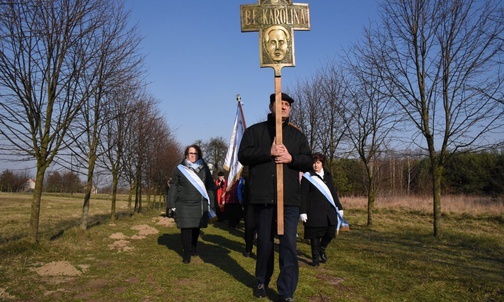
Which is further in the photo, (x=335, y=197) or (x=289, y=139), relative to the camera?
(x=335, y=197)

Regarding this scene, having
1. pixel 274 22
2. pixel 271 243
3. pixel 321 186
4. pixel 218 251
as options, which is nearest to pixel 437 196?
pixel 321 186

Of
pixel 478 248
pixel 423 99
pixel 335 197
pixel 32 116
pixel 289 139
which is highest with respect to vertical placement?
pixel 423 99

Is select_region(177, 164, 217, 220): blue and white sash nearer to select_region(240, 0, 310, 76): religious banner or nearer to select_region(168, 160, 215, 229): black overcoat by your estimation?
select_region(168, 160, 215, 229): black overcoat

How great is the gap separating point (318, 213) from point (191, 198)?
7.14 ft

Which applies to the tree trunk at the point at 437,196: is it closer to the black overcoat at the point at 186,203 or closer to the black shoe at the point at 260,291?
the black overcoat at the point at 186,203

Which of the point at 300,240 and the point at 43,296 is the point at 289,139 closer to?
the point at 43,296

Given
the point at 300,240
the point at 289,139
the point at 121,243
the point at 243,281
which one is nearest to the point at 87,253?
the point at 121,243

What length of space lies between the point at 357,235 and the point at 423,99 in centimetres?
403

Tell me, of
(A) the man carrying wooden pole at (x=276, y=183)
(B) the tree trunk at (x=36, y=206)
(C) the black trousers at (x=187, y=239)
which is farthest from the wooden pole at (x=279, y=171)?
(B) the tree trunk at (x=36, y=206)

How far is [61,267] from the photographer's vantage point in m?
5.25

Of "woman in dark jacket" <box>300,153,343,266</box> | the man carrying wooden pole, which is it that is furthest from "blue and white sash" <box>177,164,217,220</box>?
the man carrying wooden pole

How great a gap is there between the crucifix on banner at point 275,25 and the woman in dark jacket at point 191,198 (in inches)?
110

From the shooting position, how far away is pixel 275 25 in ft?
15.8

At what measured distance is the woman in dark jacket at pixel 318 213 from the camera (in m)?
6.47
